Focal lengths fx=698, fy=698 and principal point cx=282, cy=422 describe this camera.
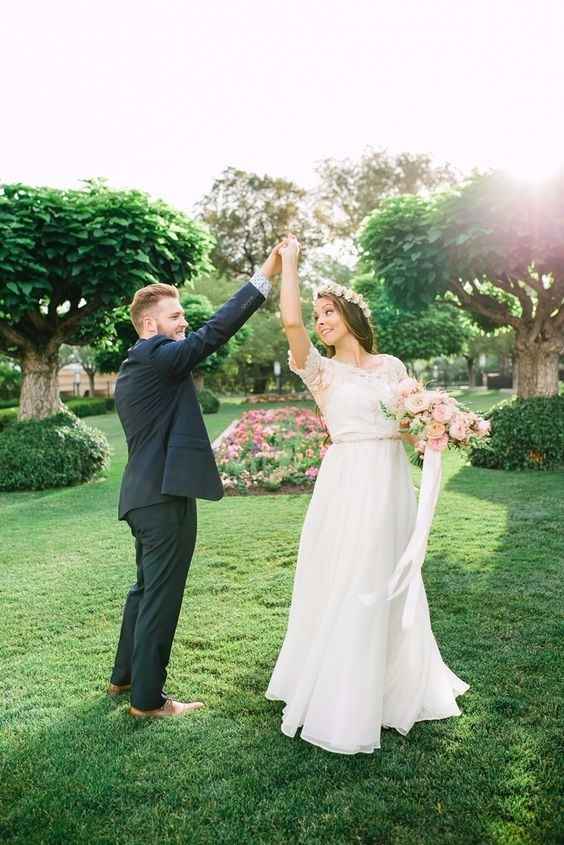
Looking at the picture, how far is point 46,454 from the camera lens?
12.4 m

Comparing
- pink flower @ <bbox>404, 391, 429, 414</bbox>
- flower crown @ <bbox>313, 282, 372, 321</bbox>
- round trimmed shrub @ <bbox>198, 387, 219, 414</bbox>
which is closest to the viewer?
pink flower @ <bbox>404, 391, 429, 414</bbox>

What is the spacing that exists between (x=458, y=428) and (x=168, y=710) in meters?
2.32

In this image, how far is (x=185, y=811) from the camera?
123 inches

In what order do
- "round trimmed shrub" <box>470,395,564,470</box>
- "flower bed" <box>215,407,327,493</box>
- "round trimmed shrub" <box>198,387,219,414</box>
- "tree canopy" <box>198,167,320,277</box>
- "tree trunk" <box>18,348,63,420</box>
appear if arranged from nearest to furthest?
"flower bed" <box>215,407,327,493</box>
"round trimmed shrub" <box>470,395,564,470</box>
"tree trunk" <box>18,348,63,420</box>
"round trimmed shrub" <box>198,387,219,414</box>
"tree canopy" <box>198,167,320,277</box>

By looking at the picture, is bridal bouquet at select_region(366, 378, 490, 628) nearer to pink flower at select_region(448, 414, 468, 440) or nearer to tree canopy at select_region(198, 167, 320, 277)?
pink flower at select_region(448, 414, 468, 440)

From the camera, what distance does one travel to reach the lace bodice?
369 centimetres

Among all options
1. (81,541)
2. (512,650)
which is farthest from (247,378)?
(512,650)

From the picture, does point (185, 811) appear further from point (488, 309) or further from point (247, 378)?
point (247, 378)

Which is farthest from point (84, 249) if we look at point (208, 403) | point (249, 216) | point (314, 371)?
point (249, 216)

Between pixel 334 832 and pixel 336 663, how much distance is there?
782mm

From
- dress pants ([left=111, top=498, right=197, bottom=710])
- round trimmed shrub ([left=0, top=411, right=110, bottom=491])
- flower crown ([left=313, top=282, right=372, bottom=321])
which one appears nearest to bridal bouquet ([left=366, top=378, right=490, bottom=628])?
flower crown ([left=313, top=282, right=372, bottom=321])

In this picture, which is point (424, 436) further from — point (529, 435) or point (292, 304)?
point (529, 435)

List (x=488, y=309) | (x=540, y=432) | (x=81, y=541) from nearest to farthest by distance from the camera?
(x=81, y=541) → (x=540, y=432) → (x=488, y=309)

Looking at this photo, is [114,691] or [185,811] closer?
[185,811]
